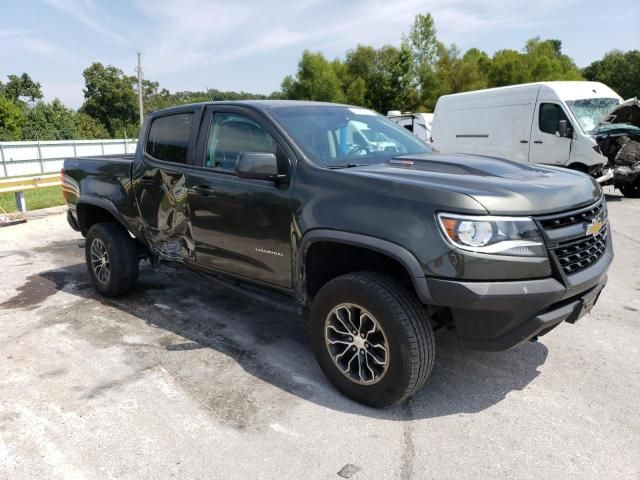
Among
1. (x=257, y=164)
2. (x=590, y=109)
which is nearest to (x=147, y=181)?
(x=257, y=164)

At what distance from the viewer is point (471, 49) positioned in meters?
49.6

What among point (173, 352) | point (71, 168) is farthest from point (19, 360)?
point (71, 168)

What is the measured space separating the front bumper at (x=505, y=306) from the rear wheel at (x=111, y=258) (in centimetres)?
337

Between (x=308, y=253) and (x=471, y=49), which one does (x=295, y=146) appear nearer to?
(x=308, y=253)

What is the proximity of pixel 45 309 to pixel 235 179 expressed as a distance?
266 cm

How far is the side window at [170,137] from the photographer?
163 inches

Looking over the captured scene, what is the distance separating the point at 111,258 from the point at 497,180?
366 centimetres

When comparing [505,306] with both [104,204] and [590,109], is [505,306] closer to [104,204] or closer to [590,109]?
[104,204]

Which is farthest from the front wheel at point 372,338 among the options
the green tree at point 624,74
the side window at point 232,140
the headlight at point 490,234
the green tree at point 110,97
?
the green tree at point 110,97

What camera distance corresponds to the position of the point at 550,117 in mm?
10930

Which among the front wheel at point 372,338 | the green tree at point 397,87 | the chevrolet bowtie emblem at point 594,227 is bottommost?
the front wheel at point 372,338

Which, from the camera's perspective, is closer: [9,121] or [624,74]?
[9,121]

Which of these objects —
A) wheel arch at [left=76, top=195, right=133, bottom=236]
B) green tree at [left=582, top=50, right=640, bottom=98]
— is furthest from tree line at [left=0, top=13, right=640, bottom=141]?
wheel arch at [left=76, top=195, right=133, bottom=236]

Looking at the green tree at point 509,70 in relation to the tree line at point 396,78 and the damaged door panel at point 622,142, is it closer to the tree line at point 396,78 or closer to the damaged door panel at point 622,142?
the tree line at point 396,78
